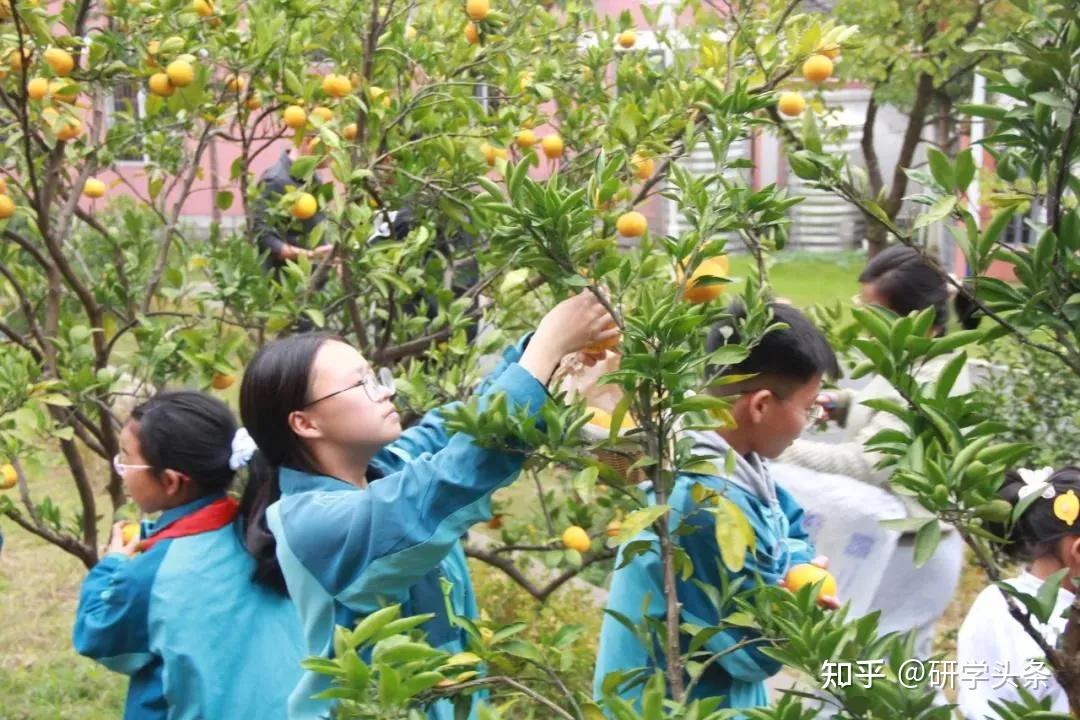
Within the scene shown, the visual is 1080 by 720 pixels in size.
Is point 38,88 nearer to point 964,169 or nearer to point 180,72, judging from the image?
point 180,72

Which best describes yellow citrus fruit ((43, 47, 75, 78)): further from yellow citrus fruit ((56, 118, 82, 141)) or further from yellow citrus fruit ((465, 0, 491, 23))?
yellow citrus fruit ((465, 0, 491, 23))

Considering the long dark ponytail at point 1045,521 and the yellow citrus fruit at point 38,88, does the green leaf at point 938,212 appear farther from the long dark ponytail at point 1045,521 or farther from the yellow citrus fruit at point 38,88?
the yellow citrus fruit at point 38,88

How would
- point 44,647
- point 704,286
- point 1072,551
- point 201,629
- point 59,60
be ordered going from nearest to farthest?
point 704,286 → point 201,629 → point 1072,551 → point 59,60 → point 44,647

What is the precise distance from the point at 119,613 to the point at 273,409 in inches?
21.4

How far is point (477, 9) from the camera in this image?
3.33 m

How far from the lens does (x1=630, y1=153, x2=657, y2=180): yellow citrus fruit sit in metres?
2.53

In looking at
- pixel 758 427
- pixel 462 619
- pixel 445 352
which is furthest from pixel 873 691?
pixel 445 352

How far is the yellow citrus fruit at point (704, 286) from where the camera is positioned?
5.31 feet

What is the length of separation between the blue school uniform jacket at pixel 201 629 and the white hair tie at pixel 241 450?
119 mm

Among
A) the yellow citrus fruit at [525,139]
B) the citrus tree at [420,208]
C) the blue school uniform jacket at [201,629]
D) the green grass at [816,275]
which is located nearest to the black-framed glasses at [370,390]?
the citrus tree at [420,208]

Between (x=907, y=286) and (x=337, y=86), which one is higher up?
(x=337, y=86)

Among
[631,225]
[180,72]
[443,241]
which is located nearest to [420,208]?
[443,241]

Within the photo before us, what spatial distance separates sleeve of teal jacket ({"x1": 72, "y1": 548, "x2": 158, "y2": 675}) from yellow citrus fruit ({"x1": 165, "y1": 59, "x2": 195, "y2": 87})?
49.2 inches

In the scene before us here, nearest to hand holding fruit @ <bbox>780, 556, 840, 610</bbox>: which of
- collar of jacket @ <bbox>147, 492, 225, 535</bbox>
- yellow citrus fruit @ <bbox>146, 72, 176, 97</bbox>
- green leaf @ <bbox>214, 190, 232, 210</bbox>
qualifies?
collar of jacket @ <bbox>147, 492, 225, 535</bbox>
